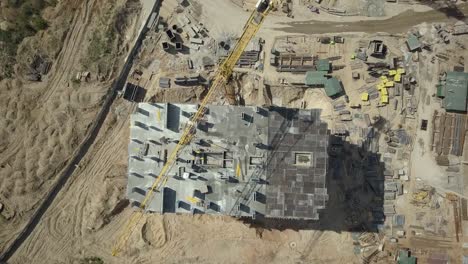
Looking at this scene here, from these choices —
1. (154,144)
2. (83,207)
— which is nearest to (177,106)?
(154,144)

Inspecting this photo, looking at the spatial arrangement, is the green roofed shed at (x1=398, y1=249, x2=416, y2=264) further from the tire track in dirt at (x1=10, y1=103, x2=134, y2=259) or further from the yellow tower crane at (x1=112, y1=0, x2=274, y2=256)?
the tire track in dirt at (x1=10, y1=103, x2=134, y2=259)

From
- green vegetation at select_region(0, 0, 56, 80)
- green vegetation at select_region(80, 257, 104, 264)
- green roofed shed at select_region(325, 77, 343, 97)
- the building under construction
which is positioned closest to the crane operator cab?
green roofed shed at select_region(325, 77, 343, 97)

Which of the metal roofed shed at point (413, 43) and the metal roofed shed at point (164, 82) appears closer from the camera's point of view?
the metal roofed shed at point (413, 43)

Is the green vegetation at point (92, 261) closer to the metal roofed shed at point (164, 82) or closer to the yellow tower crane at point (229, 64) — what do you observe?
the yellow tower crane at point (229, 64)

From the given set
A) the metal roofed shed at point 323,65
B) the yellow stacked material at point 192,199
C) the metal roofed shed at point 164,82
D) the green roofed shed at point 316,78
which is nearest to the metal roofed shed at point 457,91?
the metal roofed shed at point 323,65

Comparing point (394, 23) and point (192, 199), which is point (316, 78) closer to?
point (394, 23)

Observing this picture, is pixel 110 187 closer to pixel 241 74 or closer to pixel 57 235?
pixel 57 235
